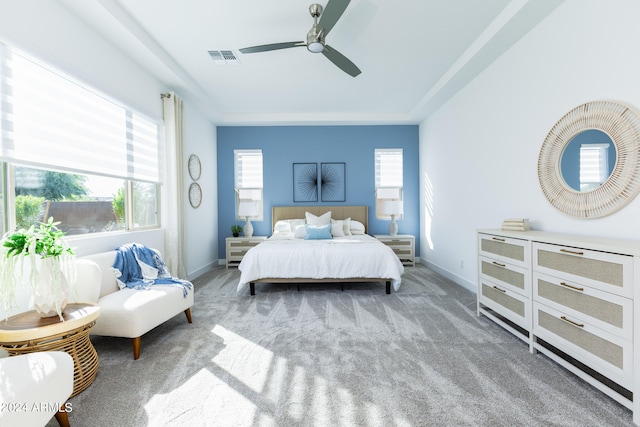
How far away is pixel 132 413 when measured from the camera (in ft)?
5.03

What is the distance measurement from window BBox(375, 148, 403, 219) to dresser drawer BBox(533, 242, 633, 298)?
3.62 meters

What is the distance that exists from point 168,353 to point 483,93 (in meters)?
4.34

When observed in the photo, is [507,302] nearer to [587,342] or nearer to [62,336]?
[587,342]

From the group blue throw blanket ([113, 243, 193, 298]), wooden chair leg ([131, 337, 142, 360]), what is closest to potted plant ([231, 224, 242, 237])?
blue throw blanket ([113, 243, 193, 298])

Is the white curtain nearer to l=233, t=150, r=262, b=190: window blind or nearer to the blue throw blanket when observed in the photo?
the blue throw blanket

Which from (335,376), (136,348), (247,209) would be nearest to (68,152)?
(136,348)

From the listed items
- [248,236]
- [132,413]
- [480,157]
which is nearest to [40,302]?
[132,413]

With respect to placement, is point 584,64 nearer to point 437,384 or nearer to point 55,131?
point 437,384

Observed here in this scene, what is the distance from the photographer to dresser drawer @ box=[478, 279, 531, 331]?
7.04 ft

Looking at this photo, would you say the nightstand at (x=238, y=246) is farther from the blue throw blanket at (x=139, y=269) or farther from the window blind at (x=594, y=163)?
the window blind at (x=594, y=163)

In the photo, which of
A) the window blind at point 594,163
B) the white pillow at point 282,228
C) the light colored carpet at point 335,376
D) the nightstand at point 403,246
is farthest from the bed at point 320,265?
the window blind at point 594,163

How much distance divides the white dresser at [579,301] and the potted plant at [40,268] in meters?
3.18

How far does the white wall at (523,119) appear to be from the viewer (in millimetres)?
1895

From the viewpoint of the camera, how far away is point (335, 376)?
1.85 metres
